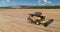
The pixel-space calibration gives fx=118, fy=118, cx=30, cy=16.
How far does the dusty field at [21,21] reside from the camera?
86 cm

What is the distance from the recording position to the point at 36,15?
0.87 metres

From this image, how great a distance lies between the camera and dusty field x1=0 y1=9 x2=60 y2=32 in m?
0.86

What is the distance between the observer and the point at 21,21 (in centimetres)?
90

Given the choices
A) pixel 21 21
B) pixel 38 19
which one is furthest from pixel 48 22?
pixel 21 21

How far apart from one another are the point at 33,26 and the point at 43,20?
86 mm

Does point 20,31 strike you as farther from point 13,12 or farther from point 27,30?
point 13,12

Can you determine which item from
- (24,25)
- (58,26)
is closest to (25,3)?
(24,25)

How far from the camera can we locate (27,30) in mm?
854

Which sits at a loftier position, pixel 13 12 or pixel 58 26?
pixel 13 12

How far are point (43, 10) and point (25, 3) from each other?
149 millimetres

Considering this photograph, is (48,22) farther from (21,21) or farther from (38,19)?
(21,21)

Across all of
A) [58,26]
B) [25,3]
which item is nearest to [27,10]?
[25,3]

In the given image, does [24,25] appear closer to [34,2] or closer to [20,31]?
[20,31]

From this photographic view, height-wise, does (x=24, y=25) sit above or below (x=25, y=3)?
below
